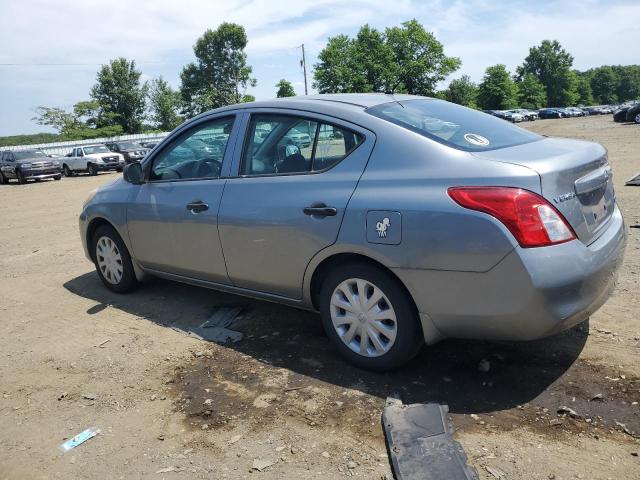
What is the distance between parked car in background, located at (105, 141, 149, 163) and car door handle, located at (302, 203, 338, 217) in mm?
28203

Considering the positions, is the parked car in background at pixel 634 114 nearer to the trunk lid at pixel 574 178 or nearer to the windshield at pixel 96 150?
the windshield at pixel 96 150

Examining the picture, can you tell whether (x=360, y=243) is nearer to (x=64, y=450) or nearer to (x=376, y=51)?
(x=64, y=450)

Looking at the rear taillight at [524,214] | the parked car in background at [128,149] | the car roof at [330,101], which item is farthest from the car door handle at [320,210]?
the parked car in background at [128,149]

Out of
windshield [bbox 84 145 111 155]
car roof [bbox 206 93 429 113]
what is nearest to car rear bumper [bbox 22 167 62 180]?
windshield [bbox 84 145 111 155]

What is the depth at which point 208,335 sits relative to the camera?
4.27 metres

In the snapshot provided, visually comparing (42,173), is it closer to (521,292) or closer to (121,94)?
(521,292)

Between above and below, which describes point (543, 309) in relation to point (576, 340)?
above

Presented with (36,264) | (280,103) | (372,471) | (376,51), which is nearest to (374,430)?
(372,471)

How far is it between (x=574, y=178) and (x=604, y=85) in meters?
153

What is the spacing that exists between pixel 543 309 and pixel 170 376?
2.38 metres

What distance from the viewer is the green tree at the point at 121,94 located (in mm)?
65250

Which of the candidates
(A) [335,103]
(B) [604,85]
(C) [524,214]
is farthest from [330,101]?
(B) [604,85]

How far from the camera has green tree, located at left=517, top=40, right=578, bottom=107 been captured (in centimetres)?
11269

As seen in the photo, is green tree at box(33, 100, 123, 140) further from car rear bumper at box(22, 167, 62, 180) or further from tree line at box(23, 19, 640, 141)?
car rear bumper at box(22, 167, 62, 180)
